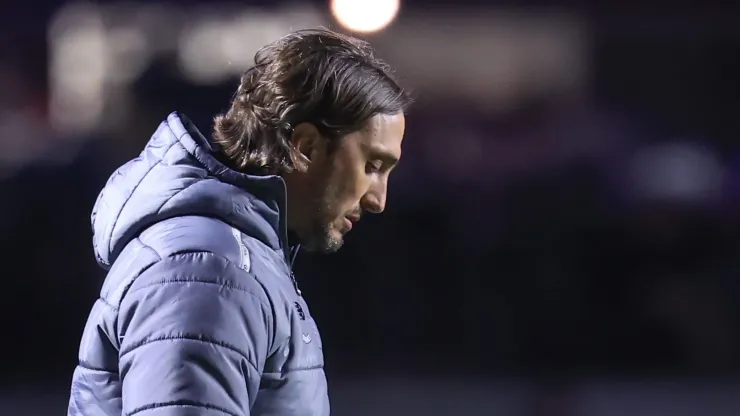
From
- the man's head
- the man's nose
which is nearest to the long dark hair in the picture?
the man's head

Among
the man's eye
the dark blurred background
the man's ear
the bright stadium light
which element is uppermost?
the man's ear

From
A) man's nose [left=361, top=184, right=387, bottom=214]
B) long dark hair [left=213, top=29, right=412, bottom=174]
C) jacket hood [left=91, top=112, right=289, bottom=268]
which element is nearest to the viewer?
jacket hood [left=91, top=112, right=289, bottom=268]

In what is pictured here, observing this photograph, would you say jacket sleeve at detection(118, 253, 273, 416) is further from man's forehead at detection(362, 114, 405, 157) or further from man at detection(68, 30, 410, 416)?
man's forehead at detection(362, 114, 405, 157)

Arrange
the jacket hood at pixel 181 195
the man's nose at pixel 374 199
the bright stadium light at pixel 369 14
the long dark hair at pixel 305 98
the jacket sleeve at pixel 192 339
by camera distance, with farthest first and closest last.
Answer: the bright stadium light at pixel 369 14 < the man's nose at pixel 374 199 < the long dark hair at pixel 305 98 < the jacket hood at pixel 181 195 < the jacket sleeve at pixel 192 339

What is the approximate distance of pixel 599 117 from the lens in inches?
Result: 215

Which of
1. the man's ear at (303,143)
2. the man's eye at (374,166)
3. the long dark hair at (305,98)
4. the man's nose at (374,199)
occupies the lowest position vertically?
the man's nose at (374,199)

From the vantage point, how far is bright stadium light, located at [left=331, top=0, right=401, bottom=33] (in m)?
4.89

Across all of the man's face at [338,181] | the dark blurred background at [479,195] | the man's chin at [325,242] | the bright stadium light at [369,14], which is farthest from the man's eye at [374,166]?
the bright stadium light at [369,14]

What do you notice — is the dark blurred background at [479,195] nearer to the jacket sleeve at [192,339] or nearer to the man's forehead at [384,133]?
the man's forehead at [384,133]

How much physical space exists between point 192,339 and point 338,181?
0.40m

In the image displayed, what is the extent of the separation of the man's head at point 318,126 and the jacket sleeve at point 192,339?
259mm

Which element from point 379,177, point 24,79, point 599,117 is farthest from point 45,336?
point 379,177

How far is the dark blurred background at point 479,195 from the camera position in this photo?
489 centimetres

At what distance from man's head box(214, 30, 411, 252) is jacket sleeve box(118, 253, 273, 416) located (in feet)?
0.85
